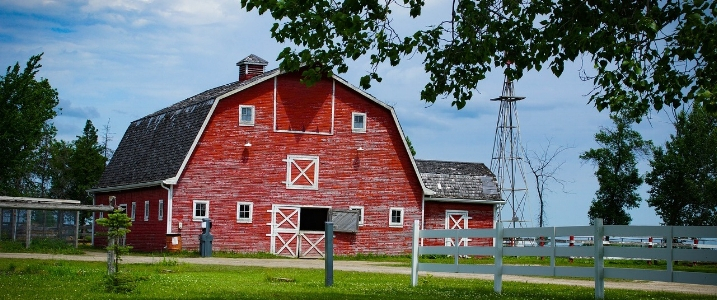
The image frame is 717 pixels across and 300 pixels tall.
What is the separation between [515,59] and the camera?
572 inches

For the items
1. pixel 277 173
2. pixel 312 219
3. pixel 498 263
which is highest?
pixel 277 173

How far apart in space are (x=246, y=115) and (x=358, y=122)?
16.4ft

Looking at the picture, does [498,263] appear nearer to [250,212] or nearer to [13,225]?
[250,212]

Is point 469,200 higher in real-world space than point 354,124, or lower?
lower

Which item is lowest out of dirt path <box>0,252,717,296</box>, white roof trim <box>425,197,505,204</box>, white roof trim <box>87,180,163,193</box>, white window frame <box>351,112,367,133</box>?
dirt path <box>0,252,717,296</box>

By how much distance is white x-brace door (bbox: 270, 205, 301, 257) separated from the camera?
136ft

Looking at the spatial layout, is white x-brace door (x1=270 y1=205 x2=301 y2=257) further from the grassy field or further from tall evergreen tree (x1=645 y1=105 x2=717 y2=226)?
tall evergreen tree (x1=645 y1=105 x2=717 y2=226)

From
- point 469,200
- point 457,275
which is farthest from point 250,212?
point 457,275

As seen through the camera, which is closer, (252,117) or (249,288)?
(249,288)

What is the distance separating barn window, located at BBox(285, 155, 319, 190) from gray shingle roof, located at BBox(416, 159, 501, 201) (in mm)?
6205

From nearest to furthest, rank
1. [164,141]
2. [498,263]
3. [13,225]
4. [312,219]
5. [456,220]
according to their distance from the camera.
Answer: [498,263] < [13,225] < [164,141] < [456,220] < [312,219]

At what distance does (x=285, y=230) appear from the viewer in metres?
41.6

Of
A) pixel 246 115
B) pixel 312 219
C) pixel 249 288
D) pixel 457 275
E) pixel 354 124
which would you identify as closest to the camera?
pixel 249 288

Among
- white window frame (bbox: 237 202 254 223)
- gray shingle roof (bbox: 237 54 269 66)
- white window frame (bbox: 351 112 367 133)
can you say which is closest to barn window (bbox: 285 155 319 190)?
white window frame (bbox: 237 202 254 223)
